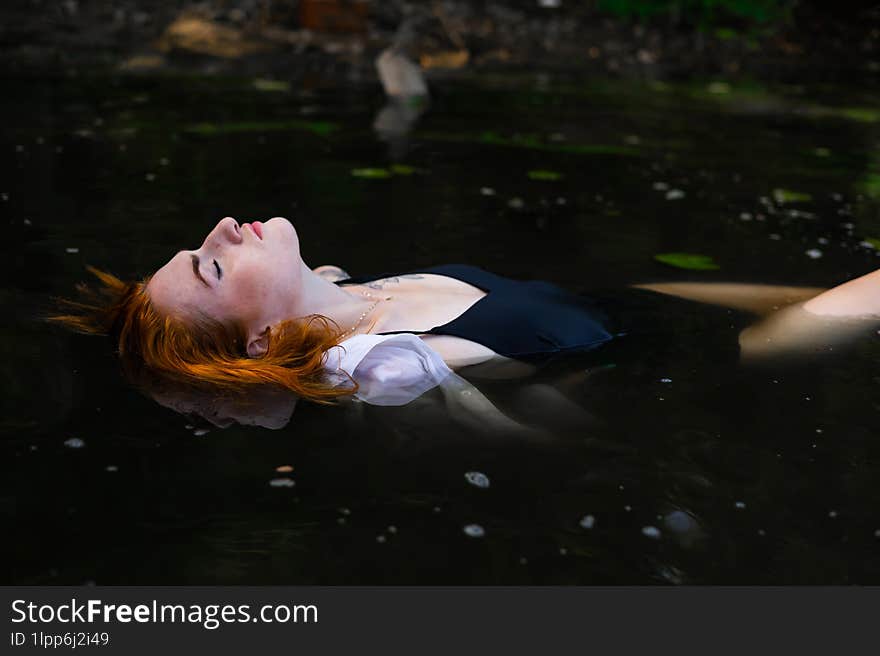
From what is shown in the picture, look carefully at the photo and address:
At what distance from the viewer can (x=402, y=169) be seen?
698 centimetres

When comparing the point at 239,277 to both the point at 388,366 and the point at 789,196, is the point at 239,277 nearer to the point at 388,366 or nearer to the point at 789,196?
the point at 388,366

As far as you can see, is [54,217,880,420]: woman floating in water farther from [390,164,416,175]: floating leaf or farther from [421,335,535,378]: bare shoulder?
[390,164,416,175]: floating leaf

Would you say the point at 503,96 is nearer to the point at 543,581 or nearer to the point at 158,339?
the point at 158,339

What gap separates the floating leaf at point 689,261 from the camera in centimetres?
515

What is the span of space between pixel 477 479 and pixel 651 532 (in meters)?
0.51

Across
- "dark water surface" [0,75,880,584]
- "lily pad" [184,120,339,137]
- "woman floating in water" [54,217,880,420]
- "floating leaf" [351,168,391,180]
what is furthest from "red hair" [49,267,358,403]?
"lily pad" [184,120,339,137]

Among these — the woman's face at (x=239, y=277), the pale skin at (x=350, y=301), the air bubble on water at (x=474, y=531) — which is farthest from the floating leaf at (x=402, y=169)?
the air bubble on water at (x=474, y=531)

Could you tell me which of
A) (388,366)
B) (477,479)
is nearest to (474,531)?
(477,479)

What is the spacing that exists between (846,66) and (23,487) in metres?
12.7

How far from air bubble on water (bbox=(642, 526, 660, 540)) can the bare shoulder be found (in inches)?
40.6

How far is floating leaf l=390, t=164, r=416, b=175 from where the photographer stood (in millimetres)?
6887
